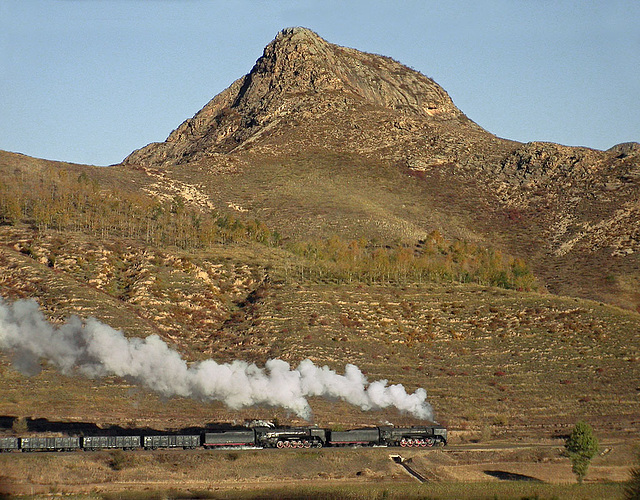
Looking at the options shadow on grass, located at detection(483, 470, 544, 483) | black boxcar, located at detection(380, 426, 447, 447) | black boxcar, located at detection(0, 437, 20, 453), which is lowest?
shadow on grass, located at detection(483, 470, 544, 483)

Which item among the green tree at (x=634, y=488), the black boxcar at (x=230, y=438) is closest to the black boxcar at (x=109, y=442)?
the black boxcar at (x=230, y=438)

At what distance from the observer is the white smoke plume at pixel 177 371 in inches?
2963

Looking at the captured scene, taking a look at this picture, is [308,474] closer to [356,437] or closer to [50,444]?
[356,437]

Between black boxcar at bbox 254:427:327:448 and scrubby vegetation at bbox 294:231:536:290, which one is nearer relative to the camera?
black boxcar at bbox 254:427:327:448

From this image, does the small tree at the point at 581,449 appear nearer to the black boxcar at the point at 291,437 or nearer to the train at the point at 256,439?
the train at the point at 256,439

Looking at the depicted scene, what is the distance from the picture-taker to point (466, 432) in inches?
3118

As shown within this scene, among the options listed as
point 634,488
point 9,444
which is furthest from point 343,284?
point 634,488

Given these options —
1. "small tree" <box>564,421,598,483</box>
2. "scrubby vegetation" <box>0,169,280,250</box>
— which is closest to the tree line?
"scrubby vegetation" <box>0,169,280,250</box>

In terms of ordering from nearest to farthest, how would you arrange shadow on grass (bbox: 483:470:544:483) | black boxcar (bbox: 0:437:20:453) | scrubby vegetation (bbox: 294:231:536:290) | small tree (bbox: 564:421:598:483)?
small tree (bbox: 564:421:598:483) < black boxcar (bbox: 0:437:20:453) < shadow on grass (bbox: 483:470:544:483) < scrubby vegetation (bbox: 294:231:536:290)

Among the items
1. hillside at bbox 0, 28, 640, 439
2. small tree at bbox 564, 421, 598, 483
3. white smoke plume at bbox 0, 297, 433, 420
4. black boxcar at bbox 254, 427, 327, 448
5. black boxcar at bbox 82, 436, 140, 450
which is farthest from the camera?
hillside at bbox 0, 28, 640, 439

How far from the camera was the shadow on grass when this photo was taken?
63750 mm

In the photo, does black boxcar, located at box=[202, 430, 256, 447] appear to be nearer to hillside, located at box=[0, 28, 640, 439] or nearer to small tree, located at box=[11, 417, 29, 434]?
hillside, located at box=[0, 28, 640, 439]

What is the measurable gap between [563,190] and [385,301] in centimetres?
8889

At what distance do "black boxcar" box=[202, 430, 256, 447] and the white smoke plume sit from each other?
8.27 m
